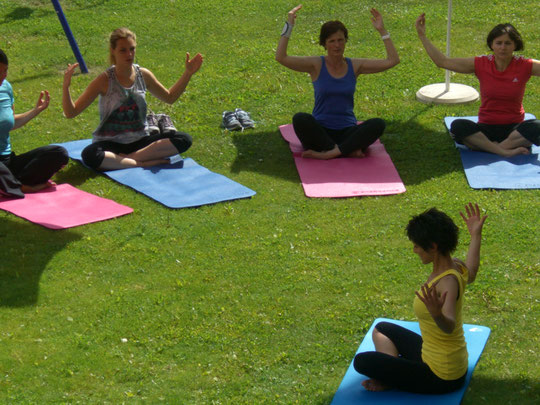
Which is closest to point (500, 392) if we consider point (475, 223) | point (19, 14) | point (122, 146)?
point (475, 223)

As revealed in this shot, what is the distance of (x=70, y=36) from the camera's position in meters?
10.9

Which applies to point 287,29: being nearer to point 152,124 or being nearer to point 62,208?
point 152,124

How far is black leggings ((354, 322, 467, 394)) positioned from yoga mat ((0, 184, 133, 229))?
3264mm

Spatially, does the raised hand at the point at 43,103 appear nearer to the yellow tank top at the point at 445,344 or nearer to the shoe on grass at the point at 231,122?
the shoe on grass at the point at 231,122

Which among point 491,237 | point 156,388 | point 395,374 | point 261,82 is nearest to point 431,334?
point 395,374

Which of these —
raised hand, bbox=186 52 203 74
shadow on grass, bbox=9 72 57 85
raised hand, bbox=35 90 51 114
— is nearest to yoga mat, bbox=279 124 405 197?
raised hand, bbox=186 52 203 74

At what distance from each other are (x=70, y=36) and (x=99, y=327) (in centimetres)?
622

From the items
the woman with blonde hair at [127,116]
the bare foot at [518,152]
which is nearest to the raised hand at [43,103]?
the woman with blonde hair at [127,116]

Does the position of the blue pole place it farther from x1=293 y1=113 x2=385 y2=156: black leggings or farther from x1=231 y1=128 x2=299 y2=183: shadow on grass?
x1=293 y1=113 x2=385 y2=156: black leggings

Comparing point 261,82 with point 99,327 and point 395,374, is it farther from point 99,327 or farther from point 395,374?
point 395,374

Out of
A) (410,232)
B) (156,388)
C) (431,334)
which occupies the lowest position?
(156,388)

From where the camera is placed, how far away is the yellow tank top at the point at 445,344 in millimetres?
4539

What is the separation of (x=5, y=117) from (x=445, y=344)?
4.80m

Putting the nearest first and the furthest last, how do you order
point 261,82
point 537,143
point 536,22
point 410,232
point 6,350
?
point 410,232 < point 6,350 < point 537,143 < point 261,82 < point 536,22
